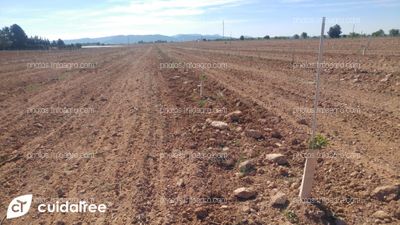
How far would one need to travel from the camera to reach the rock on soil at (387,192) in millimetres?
4918

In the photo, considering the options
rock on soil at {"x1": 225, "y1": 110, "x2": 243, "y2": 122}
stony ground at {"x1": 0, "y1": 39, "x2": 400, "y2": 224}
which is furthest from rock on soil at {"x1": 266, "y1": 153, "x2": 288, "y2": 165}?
rock on soil at {"x1": 225, "y1": 110, "x2": 243, "y2": 122}

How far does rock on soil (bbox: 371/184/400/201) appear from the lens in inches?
194

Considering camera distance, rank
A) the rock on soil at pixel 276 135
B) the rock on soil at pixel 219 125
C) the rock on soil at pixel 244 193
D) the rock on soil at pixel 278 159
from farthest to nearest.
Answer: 1. the rock on soil at pixel 219 125
2. the rock on soil at pixel 276 135
3. the rock on soil at pixel 278 159
4. the rock on soil at pixel 244 193

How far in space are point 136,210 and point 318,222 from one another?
8.27 ft

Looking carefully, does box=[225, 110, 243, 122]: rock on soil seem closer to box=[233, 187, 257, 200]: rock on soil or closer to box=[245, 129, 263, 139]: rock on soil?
box=[245, 129, 263, 139]: rock on soil

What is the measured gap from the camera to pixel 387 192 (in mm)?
4988

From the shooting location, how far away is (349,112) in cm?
966

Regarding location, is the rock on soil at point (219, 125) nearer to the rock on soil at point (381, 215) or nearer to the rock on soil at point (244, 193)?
the rock on soil at point (244, 193)

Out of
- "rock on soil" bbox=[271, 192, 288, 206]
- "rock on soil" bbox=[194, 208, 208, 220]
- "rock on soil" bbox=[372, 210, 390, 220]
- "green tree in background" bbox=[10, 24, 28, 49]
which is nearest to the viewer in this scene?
"rock on soil" bbox=[372, 210, 390, 220]

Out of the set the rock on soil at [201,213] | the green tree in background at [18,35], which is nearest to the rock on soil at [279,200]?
the rock on soil at [201,213]

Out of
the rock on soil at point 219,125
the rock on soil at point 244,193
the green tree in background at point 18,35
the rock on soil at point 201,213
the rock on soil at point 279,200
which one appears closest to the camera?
the rock on soil at point 201,213

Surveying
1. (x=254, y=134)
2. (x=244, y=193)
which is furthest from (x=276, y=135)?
(x=244, y=193)

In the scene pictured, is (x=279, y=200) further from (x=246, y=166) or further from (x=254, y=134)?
(x=254, y=134)

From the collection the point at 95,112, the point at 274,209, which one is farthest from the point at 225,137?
the point at 95,112
